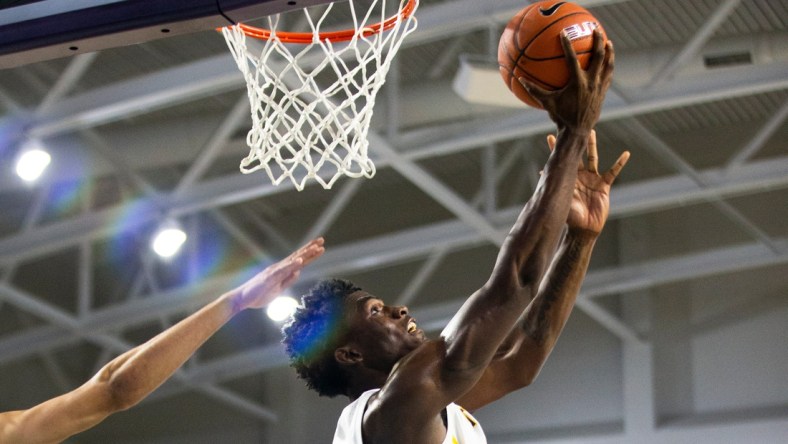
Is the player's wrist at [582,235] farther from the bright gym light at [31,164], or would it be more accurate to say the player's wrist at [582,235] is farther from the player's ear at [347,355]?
the bright gym light at [31,164]

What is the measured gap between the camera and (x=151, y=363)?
2885mm

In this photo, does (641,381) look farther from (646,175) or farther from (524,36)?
(524,36)

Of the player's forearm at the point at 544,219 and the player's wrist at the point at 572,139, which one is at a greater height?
the player's wrist at the point at 572,139

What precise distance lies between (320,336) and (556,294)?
71 cm

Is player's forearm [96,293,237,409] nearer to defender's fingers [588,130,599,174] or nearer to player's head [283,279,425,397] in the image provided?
player's head [283,279,425,397]

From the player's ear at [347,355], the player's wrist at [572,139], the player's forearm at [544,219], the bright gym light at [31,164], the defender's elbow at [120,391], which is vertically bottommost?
the defender's elbow at [120,391]

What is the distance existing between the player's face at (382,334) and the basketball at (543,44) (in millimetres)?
743

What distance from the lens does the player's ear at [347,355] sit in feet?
12.3

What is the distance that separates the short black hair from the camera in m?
3.78

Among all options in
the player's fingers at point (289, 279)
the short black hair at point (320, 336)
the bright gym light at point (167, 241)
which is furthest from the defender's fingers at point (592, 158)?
the bright gym light at point (167, 241)

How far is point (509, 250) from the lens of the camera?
324 centimetres

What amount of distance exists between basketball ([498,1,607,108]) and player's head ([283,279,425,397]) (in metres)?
0.76

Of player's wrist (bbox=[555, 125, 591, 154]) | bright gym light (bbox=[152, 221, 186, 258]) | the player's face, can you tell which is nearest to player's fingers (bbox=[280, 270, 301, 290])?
the player's face

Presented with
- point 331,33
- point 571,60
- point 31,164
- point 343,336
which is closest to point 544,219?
point 571,60
